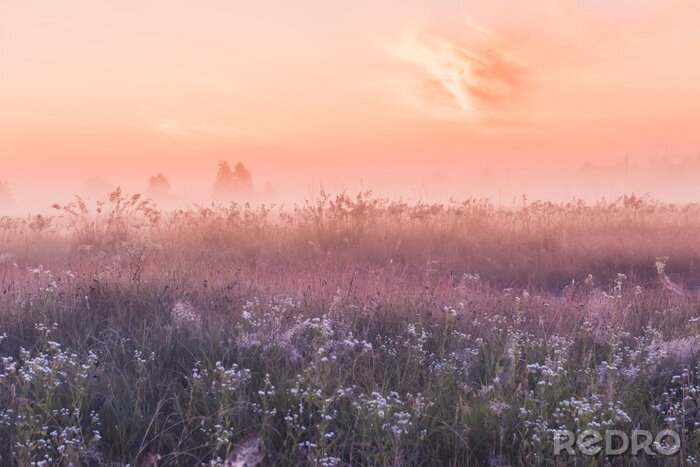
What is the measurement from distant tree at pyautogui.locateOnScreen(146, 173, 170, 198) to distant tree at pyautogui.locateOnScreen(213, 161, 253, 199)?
17346 millimetres

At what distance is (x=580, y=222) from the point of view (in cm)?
1475

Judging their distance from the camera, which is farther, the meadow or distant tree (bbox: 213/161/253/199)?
distant tree (bbox: 213/161/253/199)

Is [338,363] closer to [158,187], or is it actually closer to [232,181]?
[232,181]

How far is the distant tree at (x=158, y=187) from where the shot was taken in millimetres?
92825

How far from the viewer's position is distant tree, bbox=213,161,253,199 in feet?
248

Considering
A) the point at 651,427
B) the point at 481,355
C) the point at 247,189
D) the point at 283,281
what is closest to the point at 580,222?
the point at 283,281

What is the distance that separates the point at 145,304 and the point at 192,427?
2.62 metres

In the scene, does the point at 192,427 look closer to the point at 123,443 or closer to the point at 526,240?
the point at 123,443

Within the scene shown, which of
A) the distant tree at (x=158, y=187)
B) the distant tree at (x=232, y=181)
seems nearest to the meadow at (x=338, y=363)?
the distant tree at (x=232, y=181)

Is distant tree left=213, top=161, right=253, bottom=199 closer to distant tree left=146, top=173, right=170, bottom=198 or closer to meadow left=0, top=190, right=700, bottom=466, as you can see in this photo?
distant tree left=146, top=173, right=170, bottom=198

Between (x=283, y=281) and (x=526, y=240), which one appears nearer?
(x=283, y=281)

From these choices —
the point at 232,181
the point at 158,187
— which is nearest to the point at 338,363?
the point at 232,181

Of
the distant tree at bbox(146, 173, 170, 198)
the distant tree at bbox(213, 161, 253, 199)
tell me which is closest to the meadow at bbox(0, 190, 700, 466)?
the distant tree at bbox(213, 161, 253, 199)

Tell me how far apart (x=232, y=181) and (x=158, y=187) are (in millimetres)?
22000
